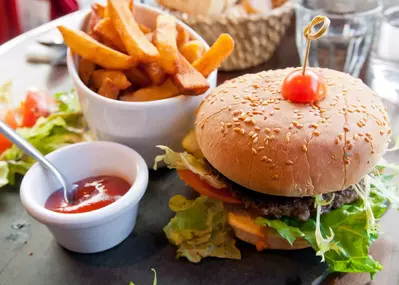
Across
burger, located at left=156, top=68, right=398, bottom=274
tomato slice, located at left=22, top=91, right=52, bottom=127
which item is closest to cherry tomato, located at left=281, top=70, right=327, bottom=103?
burger, located at left=156, top=68, right=398, bottom=274

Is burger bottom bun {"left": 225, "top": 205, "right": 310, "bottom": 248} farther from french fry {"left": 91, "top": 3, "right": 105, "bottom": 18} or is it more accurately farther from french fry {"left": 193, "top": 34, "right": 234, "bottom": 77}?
french fry {"left": 91, "top": 3, "right": 105, "bottom": 18}

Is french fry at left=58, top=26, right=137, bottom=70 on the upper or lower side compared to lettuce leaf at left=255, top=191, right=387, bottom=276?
upper

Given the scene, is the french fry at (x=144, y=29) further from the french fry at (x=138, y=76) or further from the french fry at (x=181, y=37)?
the french fry at (x=138, y=76)

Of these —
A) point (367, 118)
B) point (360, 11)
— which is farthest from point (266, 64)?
point (367, 118)

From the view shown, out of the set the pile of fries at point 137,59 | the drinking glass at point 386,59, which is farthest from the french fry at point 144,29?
the drinking glass at point 386,59

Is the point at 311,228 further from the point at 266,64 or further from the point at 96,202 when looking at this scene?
the point at 266,64

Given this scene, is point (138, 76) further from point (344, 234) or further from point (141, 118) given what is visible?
point (344, 234)

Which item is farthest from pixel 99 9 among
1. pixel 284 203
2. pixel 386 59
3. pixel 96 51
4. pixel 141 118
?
pixel 386 59
